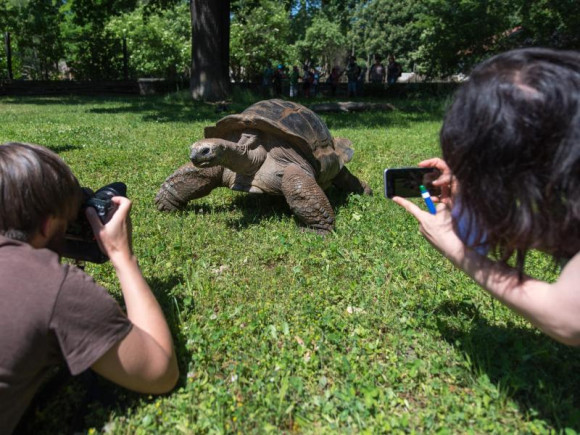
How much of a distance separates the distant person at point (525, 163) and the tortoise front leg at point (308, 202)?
206 cm

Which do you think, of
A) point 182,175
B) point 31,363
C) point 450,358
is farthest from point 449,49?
point 31,363

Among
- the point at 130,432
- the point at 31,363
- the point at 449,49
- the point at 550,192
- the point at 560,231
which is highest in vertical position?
the point at 449,49

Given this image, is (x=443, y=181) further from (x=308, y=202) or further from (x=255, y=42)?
(x=255, y=42)

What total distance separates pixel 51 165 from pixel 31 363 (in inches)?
22.9

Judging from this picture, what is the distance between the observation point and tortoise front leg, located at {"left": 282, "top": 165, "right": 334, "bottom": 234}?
344cm

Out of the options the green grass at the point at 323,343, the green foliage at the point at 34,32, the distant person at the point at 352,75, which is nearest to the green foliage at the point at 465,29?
the distant person at the point at 352,75

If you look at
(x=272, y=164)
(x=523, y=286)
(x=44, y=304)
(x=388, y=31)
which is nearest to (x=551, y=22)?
(x=272, y=164)

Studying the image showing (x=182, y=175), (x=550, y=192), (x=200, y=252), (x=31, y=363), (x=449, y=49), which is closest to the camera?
(x=550, y=192)

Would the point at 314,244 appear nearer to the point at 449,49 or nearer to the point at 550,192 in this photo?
the point at 550,192

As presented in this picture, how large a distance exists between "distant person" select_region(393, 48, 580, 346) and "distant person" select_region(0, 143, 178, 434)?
1.11 metres

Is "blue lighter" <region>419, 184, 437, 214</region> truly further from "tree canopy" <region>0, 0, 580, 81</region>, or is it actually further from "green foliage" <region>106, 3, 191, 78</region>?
"green foliage" <region>106, 3, 191, 78</region>

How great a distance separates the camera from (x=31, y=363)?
4.37 ft

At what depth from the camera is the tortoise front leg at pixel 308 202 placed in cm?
344

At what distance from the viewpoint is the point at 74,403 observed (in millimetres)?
1751
